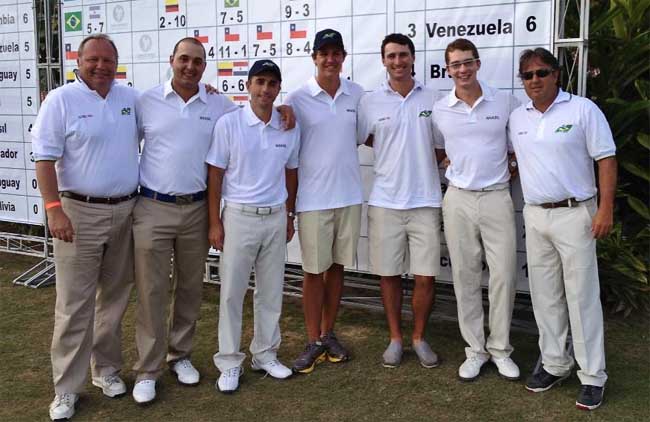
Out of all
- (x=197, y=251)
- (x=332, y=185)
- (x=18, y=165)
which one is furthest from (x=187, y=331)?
(x=18, y=165)

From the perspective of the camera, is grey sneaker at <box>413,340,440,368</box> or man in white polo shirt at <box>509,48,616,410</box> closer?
man in white polo shirt at <box>509,48,616,410</box>

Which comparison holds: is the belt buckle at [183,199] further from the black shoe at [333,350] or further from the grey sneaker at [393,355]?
the grey sneaker at [393,355]

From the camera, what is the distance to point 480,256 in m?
3.99

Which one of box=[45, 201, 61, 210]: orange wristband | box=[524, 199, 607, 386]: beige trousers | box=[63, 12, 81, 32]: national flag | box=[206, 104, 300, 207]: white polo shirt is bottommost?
box=[524, 199, 607, 386]: beige trousers

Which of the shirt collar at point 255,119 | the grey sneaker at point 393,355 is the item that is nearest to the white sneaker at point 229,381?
the grey sneaker at point 393,355

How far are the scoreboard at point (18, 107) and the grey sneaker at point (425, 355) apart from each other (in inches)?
153

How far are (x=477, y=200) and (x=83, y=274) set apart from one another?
212 cm

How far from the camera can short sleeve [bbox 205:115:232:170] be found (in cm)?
373

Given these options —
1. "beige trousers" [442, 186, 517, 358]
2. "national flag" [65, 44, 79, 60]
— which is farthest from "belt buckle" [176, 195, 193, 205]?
"national flag" [65, 44, 79, 60]

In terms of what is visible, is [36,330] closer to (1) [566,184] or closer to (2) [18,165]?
(2) [18,165]

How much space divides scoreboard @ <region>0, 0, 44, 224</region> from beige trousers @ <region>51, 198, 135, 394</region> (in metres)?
2.99

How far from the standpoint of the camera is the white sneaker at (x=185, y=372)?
156 inches

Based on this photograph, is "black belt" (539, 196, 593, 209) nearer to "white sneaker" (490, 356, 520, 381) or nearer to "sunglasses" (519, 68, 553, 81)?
"sunglasses" (519, 68, 553, 81)

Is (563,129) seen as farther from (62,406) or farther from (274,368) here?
(62,406)
